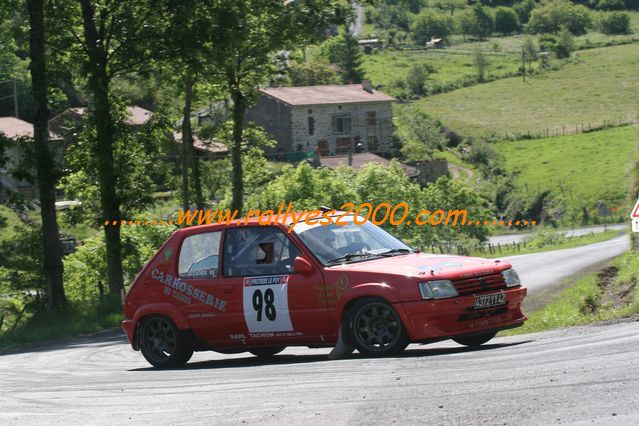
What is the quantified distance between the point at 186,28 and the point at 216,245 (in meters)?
20.4

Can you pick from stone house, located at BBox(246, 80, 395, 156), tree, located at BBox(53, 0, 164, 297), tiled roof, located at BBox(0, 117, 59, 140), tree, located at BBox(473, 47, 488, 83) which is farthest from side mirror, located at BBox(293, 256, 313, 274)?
tree, located at BBox(473, 47, 488, 83)

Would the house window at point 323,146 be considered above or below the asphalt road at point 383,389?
above

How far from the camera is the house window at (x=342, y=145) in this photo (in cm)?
10831

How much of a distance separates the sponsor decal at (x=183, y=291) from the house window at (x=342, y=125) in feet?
307

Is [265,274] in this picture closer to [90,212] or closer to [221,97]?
[90,212]

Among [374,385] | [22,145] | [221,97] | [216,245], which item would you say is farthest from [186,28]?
[374,385]

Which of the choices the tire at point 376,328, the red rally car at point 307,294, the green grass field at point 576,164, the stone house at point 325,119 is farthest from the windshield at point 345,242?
the stone house at point 325,119

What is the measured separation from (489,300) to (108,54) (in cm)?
2340

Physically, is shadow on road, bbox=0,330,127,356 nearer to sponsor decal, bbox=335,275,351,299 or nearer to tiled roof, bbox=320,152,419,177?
sponsor decal, bbox=335,275,351,299

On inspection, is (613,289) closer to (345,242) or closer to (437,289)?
(345,242)

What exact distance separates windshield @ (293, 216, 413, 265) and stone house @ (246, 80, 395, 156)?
87385 mm

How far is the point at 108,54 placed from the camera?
112 ft

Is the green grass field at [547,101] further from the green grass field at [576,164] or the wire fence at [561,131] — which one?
the green grass field at [576,164]

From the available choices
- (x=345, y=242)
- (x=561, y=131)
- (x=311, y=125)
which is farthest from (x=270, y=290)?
(x=561, y=131)
